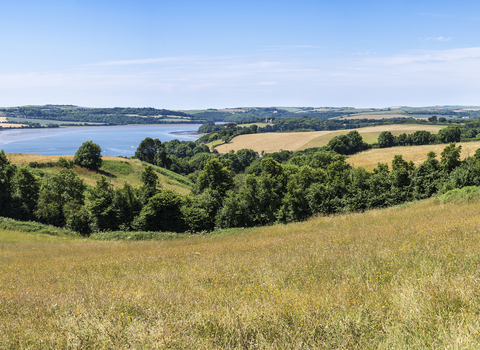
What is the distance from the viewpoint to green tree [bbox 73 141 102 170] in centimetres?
6844

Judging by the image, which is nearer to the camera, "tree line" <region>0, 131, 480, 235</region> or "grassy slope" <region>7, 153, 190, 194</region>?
"tree line" <region>0, 131, 480, 235</region>

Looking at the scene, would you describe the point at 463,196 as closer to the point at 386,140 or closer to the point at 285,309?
→ the point at 285,309

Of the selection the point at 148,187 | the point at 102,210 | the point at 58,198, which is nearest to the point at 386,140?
the point at 148,187

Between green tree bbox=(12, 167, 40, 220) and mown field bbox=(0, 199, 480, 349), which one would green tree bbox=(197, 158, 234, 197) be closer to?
green tree bbox=(12, 167, 40, 220)

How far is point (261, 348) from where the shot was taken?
10.1 ft

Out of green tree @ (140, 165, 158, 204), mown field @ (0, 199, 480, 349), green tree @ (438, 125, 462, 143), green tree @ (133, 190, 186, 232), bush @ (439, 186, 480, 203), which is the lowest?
green tree @ (133, 190, 186, 232)

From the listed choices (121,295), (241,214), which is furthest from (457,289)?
(241,214)

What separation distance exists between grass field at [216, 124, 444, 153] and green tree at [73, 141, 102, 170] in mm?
80474

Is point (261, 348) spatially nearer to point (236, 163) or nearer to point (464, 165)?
point (464, 165)

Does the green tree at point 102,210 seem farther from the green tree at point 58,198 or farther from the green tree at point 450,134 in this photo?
the green tree at point 450,134

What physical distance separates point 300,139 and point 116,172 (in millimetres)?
96721

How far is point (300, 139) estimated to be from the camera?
145m

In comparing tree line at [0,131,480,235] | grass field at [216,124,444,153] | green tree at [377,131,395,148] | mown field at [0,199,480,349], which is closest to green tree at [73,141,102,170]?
tree line at [0,131,480,235]

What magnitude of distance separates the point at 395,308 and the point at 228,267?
386 centimetres
